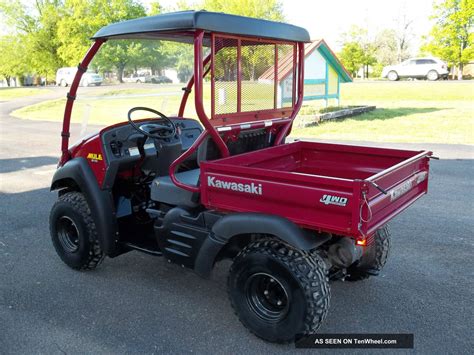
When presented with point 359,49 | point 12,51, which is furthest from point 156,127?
point 359,49

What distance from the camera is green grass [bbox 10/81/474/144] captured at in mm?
4168

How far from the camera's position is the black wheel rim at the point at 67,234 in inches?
162

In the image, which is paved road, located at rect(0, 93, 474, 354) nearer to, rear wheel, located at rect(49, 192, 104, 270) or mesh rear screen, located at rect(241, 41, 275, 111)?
rear wheel, located at rect(49, 192, 104, 270)

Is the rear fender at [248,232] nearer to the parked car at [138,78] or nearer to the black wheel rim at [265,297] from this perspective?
the black wheel rim at [265,297]

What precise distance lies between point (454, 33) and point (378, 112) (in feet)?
84.5

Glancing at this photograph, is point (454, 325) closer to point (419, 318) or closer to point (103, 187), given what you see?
point (419, 318)

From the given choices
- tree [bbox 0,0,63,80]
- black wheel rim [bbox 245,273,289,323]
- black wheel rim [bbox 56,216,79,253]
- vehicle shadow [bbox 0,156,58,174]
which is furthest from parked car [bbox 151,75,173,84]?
tree [bbox 0,0,63,80]

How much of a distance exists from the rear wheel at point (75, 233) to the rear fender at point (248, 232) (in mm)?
1108

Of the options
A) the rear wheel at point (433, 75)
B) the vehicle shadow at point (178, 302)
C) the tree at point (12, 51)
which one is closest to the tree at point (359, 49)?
the rear wheel at point (433, 75)

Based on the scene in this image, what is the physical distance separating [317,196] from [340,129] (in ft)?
31.9

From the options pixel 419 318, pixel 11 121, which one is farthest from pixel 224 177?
pixel 11 121

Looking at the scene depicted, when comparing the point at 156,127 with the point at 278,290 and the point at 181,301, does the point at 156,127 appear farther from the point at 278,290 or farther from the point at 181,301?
the point at 278,290

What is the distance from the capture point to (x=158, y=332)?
10.3 ft

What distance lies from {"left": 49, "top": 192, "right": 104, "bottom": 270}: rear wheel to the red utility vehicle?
0.01m
